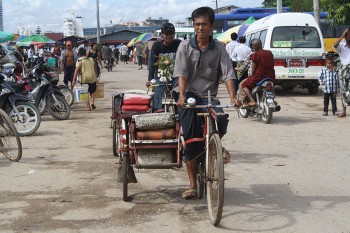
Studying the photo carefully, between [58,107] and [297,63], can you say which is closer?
[58,107]

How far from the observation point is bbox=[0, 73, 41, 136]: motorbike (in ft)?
33.4

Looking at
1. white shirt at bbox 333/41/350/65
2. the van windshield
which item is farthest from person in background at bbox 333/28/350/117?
the van windshield

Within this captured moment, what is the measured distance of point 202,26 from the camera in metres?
5.56

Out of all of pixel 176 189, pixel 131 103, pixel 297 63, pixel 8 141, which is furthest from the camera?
pixel 297 63

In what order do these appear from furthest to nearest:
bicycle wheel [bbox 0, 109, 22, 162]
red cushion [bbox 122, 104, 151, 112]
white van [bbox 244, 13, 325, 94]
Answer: white van [bbox 244, 13, 325, 94], bicycle wheel [bbox 0, 109, 22, 162], red cushion [bbox 122, 104, 151, 112]

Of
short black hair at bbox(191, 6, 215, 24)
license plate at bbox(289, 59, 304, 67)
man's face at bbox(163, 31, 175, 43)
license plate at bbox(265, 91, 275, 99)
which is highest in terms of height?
short black hair at bbox(191, 6, 215, 24)

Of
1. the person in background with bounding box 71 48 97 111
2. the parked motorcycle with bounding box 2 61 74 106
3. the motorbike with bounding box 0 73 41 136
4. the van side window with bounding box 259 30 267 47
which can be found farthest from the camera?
Result: the van side window with bounding box 259 30 267 47

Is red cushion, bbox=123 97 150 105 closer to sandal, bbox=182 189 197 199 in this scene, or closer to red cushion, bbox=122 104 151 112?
red cushion, bbox=122 104 151 112

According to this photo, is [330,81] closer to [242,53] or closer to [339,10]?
[242,53]

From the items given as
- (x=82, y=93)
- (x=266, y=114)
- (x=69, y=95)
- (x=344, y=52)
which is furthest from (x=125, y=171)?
(x=69, y=95)

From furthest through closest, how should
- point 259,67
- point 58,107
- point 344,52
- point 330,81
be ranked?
point 58,107
point 330,81
point 344,52
point 259,67

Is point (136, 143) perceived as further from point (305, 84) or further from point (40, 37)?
point (40, 37)

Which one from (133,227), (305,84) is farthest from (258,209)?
(305,84)

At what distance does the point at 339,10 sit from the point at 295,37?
1.62 metres
